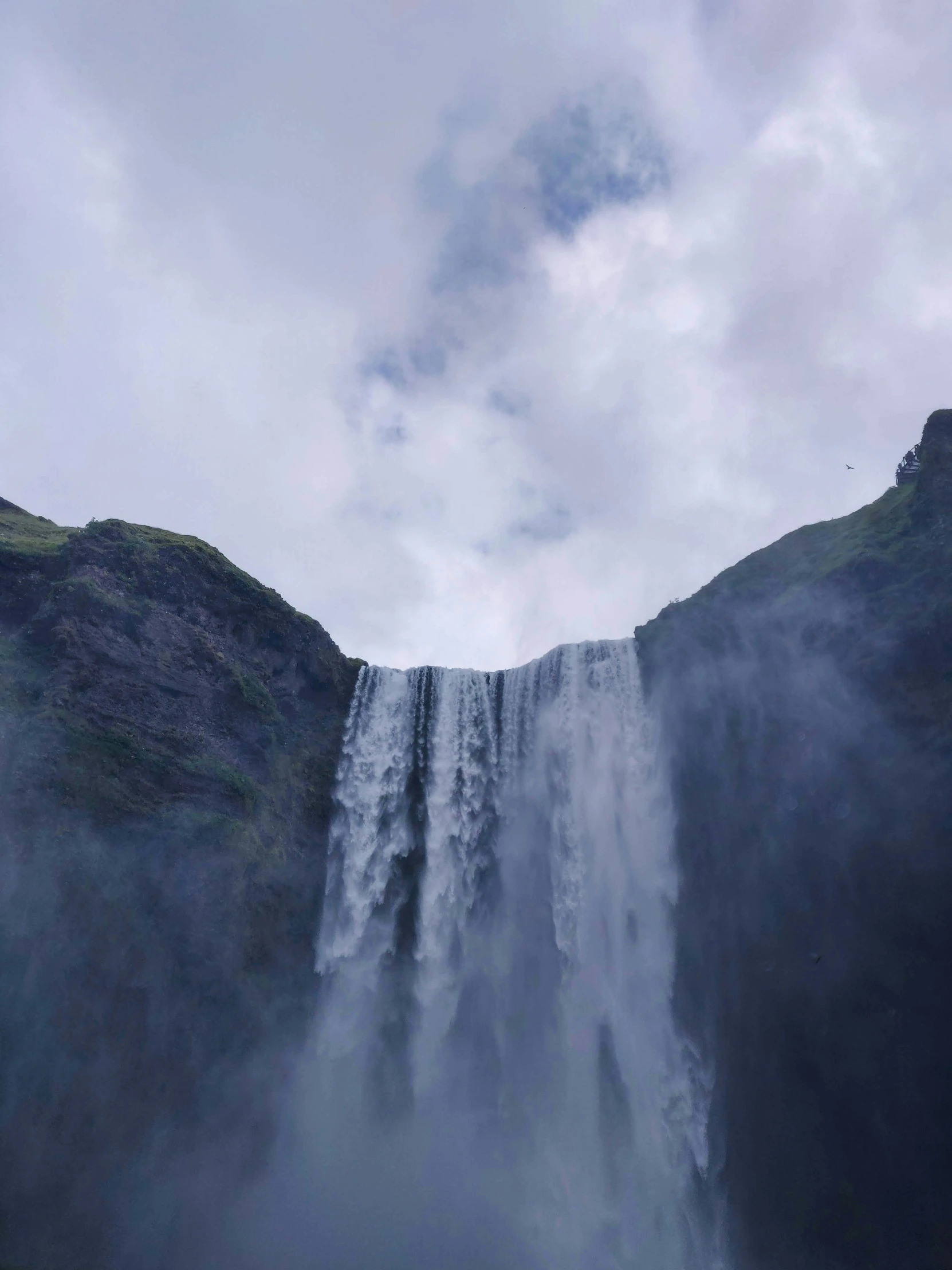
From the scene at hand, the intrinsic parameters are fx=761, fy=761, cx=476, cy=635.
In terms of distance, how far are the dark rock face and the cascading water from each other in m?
1.92

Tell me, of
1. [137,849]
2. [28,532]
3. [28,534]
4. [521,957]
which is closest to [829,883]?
[521,957]

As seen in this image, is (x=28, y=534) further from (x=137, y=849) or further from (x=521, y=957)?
(x=521, y=957)

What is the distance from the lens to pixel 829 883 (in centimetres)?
2409

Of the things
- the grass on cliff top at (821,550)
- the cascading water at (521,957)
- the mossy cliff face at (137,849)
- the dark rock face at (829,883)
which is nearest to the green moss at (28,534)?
the mossy cliff face at (137,849)

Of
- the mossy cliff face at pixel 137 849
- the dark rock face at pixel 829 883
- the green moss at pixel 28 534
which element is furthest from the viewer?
the green moss at pixel 28 534

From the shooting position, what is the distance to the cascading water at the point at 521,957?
2569 cm

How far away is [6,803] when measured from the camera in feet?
79.3

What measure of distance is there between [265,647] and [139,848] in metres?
11.4

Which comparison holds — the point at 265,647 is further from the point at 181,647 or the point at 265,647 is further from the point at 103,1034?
the point at 103,1034

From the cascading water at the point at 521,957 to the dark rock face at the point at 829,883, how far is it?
1.92 meters

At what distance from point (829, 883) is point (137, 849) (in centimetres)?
2297

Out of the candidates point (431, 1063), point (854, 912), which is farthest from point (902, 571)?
point (431, 1063)

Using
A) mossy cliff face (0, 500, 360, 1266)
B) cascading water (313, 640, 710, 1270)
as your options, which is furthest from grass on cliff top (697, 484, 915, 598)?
mossy cliff face (0, 500, 360, 1266)

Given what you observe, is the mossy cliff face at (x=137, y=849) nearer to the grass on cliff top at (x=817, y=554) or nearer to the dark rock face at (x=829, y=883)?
the dark rock face at (x=829, y=883)
